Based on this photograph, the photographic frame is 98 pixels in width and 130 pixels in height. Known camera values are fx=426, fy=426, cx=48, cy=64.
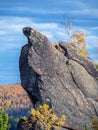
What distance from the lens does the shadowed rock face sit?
91.4 meters

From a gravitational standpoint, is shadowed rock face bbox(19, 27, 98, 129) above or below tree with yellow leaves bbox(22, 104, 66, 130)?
above

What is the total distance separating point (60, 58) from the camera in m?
96.6

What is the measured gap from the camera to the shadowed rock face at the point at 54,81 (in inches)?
3600

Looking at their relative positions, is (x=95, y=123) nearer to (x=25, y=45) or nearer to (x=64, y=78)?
(x=64, y=78)

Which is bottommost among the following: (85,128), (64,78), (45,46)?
(85,128)

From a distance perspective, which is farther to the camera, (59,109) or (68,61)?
(68,61)

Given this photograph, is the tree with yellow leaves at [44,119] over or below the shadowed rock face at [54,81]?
below

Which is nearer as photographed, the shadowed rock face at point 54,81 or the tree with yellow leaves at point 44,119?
the tree with yellow leaves at point 44,119

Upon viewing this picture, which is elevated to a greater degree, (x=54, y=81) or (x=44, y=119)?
(x=54, y=81)

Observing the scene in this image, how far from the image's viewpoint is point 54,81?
9294cm

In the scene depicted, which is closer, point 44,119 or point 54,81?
point 44,119

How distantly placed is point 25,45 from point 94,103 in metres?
20.5

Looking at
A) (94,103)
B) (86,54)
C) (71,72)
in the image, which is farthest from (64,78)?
(86,54)

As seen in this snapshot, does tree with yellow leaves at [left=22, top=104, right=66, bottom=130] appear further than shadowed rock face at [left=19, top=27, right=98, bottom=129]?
No
